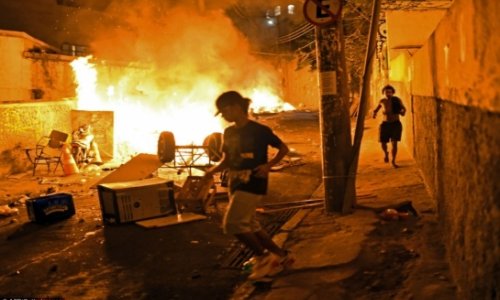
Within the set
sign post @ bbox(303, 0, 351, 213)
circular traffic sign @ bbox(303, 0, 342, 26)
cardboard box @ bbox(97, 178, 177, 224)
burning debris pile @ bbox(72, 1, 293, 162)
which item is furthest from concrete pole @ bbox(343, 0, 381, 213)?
burning debris pile @ bbox(72, 1, 293, 162)

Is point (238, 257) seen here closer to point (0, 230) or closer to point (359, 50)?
point (0, 230)

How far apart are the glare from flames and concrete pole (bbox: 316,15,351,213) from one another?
737cm

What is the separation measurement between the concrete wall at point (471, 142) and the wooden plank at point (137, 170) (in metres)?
6.08

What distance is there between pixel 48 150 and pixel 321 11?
10.3 meters

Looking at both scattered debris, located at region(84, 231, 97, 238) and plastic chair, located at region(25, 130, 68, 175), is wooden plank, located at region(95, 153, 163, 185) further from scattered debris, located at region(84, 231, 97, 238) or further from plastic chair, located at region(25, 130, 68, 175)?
plastic chair, located at region(25, 130, 68, 175)

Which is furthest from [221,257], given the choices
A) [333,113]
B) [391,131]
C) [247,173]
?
[391,131]

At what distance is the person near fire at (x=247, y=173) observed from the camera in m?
4.90

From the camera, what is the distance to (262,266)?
507 centimetres

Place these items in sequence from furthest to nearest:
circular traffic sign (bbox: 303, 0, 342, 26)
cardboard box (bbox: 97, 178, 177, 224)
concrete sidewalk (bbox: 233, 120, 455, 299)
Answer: cardboard box (bbox: 97, 178, 177, 224), circular traffic sign (bbox: 303, 0, 342, 26), concrete sidewalk (bbox: 233, 120, 455, 299)

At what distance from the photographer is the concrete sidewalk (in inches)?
179

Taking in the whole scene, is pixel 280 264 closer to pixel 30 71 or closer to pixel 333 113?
pixel 333 113

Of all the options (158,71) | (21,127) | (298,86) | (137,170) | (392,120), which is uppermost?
(158,71)

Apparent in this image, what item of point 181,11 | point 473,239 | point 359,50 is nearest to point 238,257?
point 473,239

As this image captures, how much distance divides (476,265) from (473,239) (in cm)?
17
